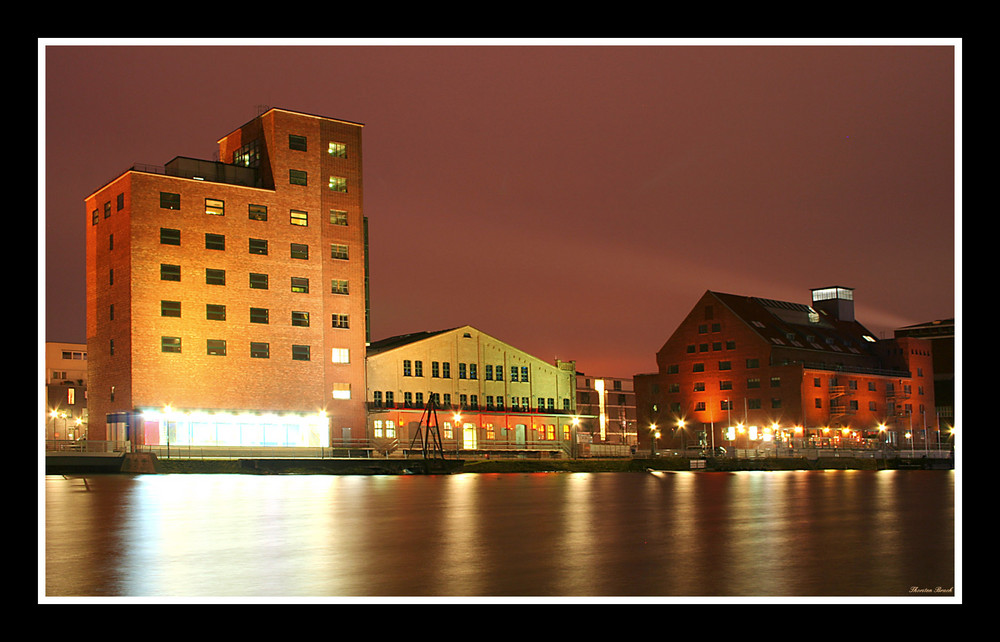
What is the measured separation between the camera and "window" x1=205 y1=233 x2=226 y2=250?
74.8 meters

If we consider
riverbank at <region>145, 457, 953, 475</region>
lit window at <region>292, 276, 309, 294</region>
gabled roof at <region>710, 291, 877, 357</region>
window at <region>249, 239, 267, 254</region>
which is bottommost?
riverbank at <region>145, 457, 953, 475</region>

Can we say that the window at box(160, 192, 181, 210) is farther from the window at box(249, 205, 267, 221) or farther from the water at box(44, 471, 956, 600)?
the water at box(44, 471, 956, 600)

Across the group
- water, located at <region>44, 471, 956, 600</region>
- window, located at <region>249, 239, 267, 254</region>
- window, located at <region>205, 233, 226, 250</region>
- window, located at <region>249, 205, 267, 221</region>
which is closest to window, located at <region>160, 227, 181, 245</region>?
window, located at <region>205, 233, 226, 250</region>

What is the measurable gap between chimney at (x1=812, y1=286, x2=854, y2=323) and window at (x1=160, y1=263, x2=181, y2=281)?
248ft

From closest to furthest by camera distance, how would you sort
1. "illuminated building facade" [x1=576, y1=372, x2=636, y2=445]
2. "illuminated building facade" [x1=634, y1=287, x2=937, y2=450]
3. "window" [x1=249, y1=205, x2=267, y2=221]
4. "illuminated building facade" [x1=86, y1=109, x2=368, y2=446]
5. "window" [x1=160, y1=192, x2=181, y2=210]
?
"illuminated building facade" [x1=86, y1=109, x2=368, y2=446], "window" [x1=160, y1=192, x2=181, y2=210], "window" [x1=249, y1=205, x2=267, y2=221], "illuminated building facade" [x1=634, y1=287, x2=937, y2=450], "illuminated building facade" [x1=576, y1=372, x2=636, y2=445]

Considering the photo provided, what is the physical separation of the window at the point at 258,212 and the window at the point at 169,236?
19.4ft

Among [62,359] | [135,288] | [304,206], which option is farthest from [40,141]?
[62,359]

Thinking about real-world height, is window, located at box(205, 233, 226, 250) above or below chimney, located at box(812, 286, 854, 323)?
above

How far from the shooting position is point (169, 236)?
241 ft

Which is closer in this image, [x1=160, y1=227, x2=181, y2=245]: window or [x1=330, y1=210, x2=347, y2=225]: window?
[x1=160, y1=227, x2=181, y2=245]: window

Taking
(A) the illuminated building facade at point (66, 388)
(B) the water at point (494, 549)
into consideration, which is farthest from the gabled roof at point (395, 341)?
(B) the water at point (494, 549)

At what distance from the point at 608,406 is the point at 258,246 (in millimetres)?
88192

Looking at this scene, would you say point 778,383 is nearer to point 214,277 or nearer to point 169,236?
point 214,277

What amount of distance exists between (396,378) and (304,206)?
16363 mm
